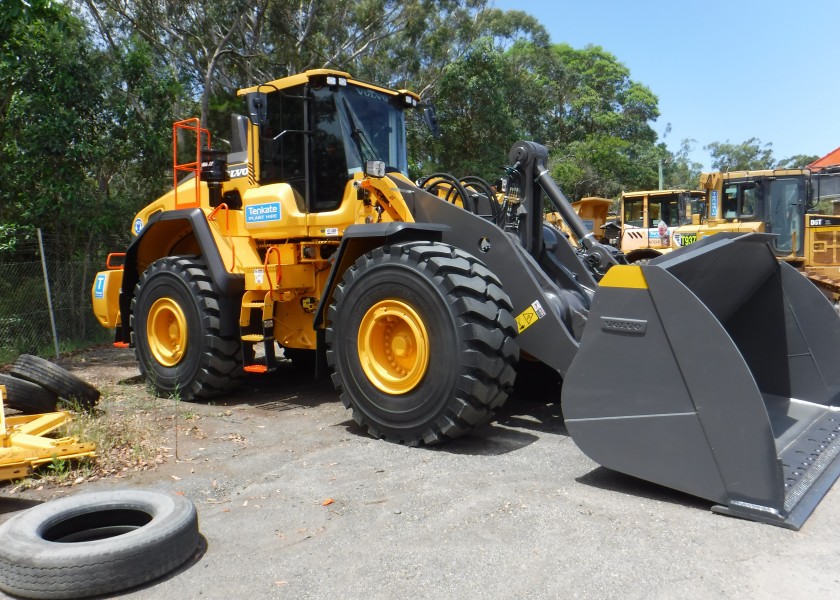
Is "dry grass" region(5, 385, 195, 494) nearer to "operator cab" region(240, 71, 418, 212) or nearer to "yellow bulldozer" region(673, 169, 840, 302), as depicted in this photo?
"operator cab" region(240, 71, 418, 212)

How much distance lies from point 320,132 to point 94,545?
422 cm

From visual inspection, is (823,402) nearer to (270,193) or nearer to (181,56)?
(270,193)

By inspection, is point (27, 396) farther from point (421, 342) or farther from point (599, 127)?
point (599, 127)

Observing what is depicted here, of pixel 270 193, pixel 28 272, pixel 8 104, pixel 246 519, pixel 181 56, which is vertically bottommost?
pixel 246 519

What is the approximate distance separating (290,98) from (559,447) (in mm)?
3915

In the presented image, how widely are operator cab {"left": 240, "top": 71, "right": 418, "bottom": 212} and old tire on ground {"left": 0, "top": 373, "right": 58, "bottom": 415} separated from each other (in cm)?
263

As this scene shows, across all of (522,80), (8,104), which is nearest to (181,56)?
(8,104)

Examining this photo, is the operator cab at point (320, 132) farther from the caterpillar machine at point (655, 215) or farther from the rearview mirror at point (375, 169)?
the caterpillar machine at point (655, 215)

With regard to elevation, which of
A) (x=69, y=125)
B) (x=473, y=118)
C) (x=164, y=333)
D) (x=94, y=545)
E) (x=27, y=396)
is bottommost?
(x=94, y=545)

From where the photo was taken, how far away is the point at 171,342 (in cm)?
724

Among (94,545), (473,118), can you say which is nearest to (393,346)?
(94,545)

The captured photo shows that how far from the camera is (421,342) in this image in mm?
Result: 4887

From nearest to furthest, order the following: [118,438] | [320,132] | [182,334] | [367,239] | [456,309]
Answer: [456,309]
[118,438]
[367,239]
[320,132]
[182,334]

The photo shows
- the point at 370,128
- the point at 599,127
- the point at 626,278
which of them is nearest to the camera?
the point at 626,278
